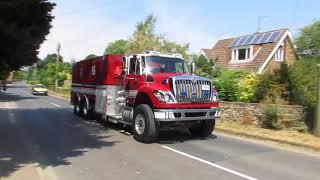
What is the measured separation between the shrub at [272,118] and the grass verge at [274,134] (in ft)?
1.30

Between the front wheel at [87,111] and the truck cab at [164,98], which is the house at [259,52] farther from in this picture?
the truck cab at [164,98]

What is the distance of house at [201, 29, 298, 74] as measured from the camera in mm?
41281

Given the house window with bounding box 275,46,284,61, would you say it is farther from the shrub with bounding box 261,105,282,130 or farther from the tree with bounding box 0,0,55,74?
the tree with bounding box 0,0,55,74

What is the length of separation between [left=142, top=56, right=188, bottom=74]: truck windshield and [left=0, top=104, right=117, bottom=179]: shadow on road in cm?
260

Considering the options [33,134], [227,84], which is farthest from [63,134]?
[227,84]

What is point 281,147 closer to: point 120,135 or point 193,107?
point 193,107

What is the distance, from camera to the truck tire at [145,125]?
47.9 feet

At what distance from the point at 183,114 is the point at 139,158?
3193 millimetres

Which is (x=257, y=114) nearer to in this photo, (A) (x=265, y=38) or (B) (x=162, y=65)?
(B) (x=162, y=65)

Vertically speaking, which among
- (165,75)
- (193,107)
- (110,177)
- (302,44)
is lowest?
(110,177)

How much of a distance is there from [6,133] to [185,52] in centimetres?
2738

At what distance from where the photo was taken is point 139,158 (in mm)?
11867

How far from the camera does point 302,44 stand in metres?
28.1

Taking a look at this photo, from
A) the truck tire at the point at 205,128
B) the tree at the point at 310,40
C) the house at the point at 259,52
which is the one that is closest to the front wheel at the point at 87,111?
the truck tire at the point at 205,128
